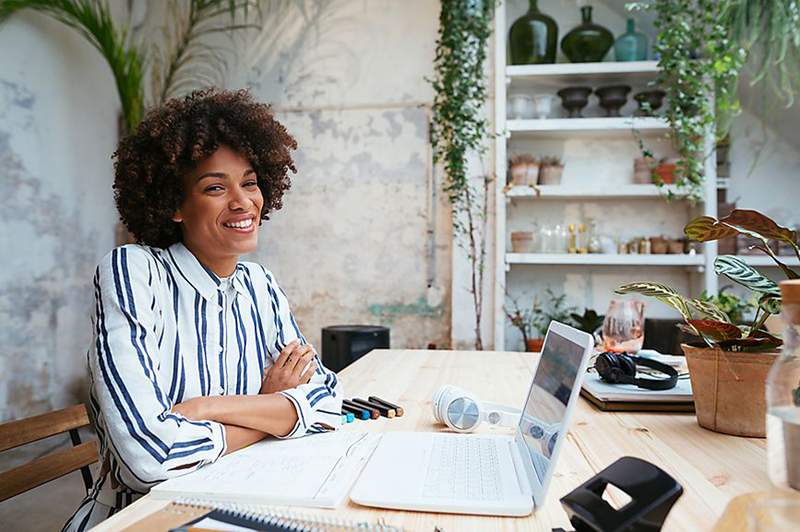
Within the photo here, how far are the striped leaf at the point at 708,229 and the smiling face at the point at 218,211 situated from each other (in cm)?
88

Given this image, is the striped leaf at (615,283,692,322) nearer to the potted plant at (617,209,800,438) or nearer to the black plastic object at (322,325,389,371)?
the potted plant at (617,209,800,438)

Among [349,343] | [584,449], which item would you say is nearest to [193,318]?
[584,449]

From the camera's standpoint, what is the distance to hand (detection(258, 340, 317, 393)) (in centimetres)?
138

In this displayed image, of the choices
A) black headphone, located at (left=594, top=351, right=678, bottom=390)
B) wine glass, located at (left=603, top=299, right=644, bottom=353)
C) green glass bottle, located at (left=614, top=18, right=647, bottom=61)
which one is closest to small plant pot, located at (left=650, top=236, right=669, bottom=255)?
green glass bottle, located at (left=614, top=18, right=647, bottom=61)

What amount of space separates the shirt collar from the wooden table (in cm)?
41

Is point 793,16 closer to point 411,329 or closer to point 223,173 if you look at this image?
point 411,329

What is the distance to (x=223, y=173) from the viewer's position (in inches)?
53.2

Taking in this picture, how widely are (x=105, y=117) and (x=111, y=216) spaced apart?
664mm

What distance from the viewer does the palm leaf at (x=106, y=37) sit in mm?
3609

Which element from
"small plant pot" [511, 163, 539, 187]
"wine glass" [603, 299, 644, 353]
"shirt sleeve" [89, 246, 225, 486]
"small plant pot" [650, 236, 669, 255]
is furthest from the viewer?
"small plant pot" [511, 163, 539, 187]

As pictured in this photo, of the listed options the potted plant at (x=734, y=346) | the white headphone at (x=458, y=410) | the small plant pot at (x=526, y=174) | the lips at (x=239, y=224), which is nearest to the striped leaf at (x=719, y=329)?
the potted plant at (x=734, y=346)

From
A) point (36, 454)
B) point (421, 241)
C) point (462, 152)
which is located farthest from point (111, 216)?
point (462, 152)

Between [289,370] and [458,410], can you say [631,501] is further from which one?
[289,370]

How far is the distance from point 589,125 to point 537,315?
1.30 m
